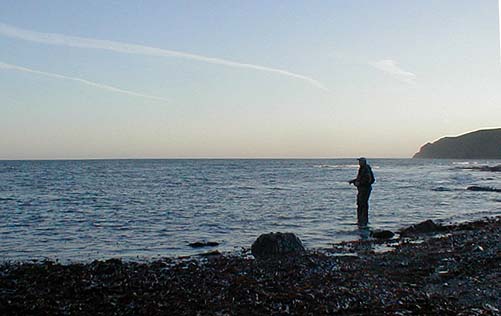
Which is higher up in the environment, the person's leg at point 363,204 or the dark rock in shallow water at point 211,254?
the person's leg at point 363,204

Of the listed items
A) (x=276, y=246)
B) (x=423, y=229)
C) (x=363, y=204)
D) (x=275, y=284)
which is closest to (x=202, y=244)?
(x=276, y=246)

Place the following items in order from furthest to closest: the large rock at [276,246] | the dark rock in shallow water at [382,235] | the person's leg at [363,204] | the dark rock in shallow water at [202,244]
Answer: the person's leg at [363,204] → the dark rock in shallow water at [382,235] → the dark rock in shallow water at [202,244] → the large rock at [276,246]

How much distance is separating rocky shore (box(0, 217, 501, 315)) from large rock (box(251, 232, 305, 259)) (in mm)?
608

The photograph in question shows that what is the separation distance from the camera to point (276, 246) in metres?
15.4

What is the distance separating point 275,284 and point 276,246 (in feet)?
15.1

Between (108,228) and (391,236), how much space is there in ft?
37.3

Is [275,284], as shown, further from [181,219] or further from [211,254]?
[181,219]

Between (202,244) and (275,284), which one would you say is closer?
(275,284)

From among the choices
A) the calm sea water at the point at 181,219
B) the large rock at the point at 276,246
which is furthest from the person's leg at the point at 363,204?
the large rock at the point at 276,246

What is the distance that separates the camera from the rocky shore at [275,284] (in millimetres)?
8945

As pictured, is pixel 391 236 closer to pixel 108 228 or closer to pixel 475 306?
pixel 475 306

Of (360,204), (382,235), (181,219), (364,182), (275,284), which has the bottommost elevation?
(181,219)

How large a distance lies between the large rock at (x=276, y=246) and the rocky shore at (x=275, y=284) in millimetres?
608

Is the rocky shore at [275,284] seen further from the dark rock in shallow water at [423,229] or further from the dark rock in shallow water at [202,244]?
the dark rock in shallow water at [423,229]
